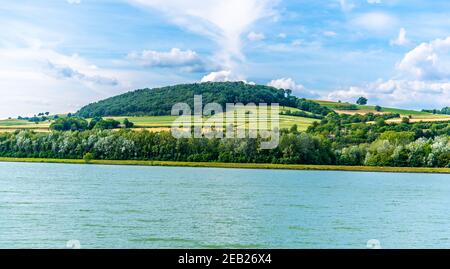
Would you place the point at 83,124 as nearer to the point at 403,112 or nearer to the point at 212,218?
the point at 403,112

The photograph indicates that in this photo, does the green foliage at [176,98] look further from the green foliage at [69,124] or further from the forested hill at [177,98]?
the green foliage at [69,124]

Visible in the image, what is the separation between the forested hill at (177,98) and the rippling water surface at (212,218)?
10002mm

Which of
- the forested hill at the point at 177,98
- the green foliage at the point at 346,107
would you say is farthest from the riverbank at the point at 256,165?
the green foliage at the point at 346,107

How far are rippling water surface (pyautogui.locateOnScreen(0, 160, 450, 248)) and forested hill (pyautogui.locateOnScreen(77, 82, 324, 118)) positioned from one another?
1000 centimetres

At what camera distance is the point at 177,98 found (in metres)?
49.8

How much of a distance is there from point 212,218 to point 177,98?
30.3 m

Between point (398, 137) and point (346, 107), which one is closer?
point (398, 137)

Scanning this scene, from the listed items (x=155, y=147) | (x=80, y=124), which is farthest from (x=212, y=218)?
(x=80, y=124)

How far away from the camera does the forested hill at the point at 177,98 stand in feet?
137

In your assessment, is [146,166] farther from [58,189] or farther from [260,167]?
[58,189]

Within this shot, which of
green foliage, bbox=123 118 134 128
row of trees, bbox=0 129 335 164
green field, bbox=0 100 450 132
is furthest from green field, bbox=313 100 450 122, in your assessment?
green foliage, bbox=123 118 134 128

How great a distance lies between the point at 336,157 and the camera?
6366 centimetres

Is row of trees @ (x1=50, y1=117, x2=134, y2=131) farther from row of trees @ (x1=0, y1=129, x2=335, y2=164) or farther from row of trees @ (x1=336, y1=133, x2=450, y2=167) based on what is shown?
row of trees @ (x1=336, y1=133, x2=450, y2=167)
